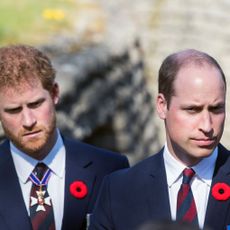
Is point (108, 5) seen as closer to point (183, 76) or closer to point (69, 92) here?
point (69, 92)

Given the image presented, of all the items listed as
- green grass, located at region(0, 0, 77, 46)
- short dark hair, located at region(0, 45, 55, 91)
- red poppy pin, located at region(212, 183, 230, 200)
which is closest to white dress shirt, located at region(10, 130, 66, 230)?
short dark hair, located at region(0, 45, 55, 91)

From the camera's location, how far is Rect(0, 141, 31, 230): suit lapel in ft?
12.0

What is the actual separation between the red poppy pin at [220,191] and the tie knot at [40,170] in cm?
80

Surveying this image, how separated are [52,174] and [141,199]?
0.53m

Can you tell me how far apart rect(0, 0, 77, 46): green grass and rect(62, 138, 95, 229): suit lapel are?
4.70 metres

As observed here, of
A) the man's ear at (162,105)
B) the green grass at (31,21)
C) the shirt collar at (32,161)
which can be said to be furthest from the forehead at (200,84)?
the green grass at (31,21)

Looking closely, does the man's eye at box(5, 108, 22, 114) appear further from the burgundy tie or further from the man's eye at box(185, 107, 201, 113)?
the man's eye at box(185, 107, 201, 113)

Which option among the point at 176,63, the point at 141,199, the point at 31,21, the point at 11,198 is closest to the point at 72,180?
the point at 11,198

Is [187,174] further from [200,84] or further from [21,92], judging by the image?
[21,92]

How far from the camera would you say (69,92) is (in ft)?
25.1

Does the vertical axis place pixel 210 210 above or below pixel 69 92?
above

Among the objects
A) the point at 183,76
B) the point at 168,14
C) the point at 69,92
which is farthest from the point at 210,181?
the point at 168,14

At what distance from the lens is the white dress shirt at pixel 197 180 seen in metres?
3.32

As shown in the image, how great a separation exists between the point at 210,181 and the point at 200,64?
47 centimetres
